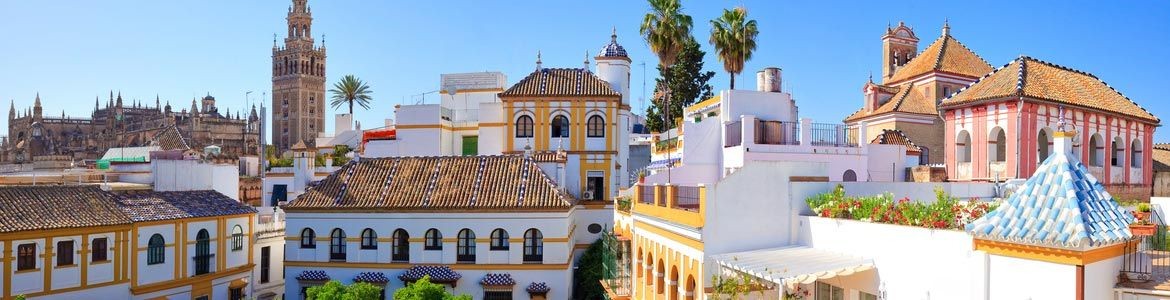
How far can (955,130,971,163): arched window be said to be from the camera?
29.5 metres

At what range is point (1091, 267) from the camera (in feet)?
32.9

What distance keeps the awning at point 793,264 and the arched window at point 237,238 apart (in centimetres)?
2379

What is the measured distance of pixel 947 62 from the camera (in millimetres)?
37344

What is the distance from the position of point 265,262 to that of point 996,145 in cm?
3042

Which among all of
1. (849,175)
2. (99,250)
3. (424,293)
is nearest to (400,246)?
(424,293)

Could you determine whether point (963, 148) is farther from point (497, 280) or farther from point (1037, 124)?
point (497, 280)

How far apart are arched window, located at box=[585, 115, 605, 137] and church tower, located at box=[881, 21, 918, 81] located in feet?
59.9

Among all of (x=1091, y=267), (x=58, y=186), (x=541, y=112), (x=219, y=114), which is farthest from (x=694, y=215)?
(x=219, y=114)

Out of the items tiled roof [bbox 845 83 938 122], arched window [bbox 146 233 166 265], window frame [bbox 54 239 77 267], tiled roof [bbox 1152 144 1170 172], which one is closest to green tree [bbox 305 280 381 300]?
arched window [bbox 146 233 166 265]

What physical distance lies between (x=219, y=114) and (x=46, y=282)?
79.2 m

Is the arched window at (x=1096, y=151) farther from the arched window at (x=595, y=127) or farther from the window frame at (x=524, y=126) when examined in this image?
the window frame at (x=524, y=126)

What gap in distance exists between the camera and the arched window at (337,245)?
2956cm

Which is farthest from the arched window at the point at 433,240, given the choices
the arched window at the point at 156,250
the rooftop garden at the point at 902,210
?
the rooftop garden at the point at 902,210

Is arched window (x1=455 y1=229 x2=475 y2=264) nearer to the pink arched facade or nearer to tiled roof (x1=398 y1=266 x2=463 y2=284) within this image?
tiled roof (x1=398 y1=266 x2=463 y2=284)
